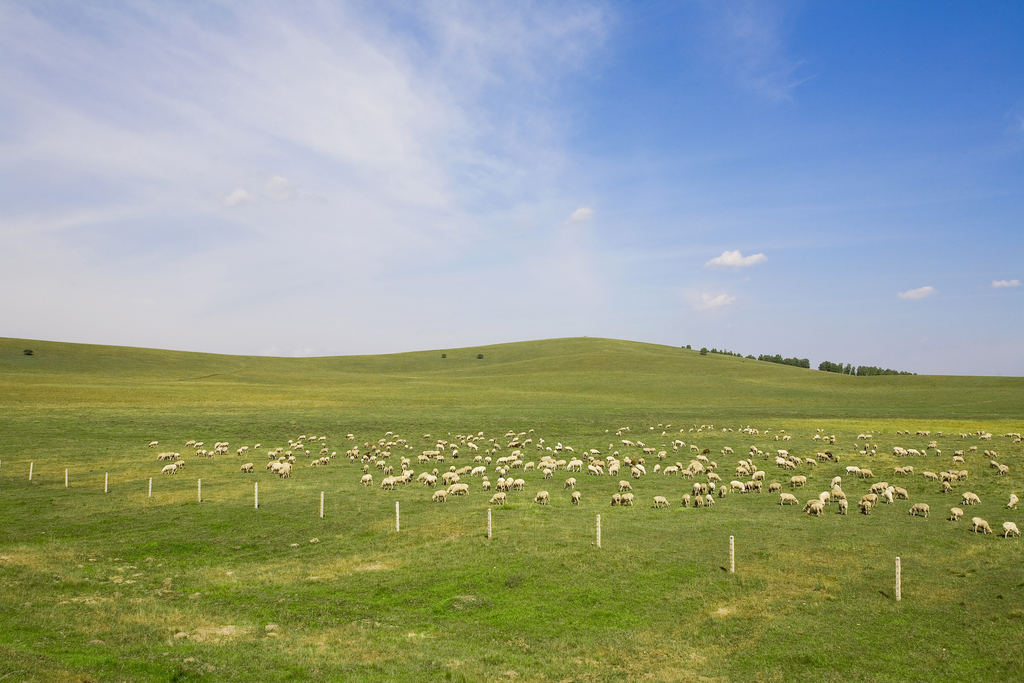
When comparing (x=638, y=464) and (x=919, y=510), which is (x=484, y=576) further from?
(x=638, y=464)

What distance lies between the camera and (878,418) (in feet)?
229

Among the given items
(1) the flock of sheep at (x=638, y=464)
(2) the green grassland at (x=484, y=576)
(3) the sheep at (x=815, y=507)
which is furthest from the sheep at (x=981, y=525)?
(3) the sheep at (x=815, y=507)

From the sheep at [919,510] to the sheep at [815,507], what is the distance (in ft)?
11.5

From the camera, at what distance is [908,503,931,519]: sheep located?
84.5ft

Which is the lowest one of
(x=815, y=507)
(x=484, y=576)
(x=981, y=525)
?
(x=484, y=576)

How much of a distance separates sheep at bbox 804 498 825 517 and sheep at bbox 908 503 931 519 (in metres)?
3.49

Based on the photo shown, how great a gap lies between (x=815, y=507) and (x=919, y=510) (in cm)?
418

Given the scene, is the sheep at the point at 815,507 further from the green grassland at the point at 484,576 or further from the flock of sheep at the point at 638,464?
the green grassland at the point at 484,576

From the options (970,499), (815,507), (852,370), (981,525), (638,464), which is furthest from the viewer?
(852,370)

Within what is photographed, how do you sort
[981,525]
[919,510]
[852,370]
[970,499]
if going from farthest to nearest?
[852,370], [970,499], [919,510], [981,525]

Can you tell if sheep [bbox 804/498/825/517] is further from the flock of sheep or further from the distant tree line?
the distant tree line

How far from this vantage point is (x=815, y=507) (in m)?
26.8

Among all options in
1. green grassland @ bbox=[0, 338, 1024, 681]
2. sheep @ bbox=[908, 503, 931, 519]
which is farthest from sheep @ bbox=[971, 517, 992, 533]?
sheep @ bbox=[908, 503, 931, 519]

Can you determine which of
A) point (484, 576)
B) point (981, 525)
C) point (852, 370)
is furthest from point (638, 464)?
point (852, 370)
